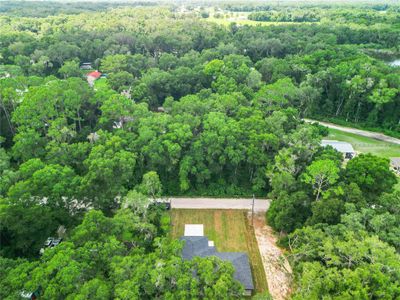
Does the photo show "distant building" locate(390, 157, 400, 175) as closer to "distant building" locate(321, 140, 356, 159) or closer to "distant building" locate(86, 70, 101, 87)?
"distant building" locate(321, 140, 356, 159)

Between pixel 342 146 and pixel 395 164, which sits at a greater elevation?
pixel 342 146

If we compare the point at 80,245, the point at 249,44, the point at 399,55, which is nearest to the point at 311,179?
the point at 80,245

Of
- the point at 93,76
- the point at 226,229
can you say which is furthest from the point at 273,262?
the point at 93,76

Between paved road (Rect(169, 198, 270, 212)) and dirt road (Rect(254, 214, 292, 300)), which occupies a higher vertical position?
paved road (Rect(169, 198, 270, 212))

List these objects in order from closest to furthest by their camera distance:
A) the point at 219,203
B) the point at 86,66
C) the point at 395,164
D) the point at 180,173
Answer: the point at 180,173 < the point at 219,203 < the point at 395,164 < the point at 86,66

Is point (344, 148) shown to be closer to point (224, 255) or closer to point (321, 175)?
point (321, 175)

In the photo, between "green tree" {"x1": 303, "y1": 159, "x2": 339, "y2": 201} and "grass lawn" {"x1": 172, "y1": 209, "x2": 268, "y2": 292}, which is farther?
"grass lawn" {"x1": 172, "y1": 209, "x2": 268, "y2": 292}

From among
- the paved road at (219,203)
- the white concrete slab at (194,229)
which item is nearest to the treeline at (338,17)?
the paved road at (219,203)

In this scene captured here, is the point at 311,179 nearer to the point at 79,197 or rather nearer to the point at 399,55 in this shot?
the point at 79,197

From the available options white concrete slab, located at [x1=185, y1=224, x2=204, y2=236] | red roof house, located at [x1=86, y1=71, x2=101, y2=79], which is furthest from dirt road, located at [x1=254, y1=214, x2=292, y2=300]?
red roof house, located at [x1=86, y1=71, x2=101, y2=79]
